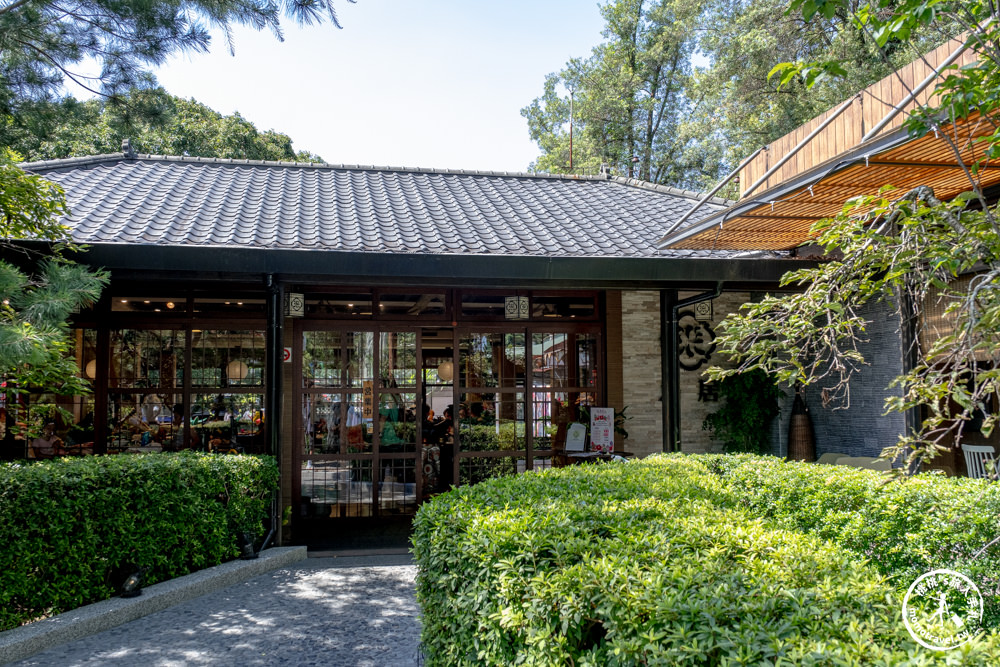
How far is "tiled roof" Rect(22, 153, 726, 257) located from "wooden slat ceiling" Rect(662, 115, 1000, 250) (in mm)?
684

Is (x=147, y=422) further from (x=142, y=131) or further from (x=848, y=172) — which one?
(x=848, y=172)

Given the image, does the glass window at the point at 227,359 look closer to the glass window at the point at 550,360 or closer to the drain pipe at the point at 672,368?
the glass window at the point at 550,360

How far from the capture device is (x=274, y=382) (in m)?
7.11

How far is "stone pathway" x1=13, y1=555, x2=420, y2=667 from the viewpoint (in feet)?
14.8

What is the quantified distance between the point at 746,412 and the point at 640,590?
769 centimetres

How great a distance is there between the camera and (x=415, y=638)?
4.93 metres

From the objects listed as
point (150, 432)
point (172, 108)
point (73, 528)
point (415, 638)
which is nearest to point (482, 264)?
point (172, 108)

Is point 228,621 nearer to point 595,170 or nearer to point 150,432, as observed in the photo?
point 150,432

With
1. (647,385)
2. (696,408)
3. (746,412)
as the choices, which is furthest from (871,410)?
(647,385)

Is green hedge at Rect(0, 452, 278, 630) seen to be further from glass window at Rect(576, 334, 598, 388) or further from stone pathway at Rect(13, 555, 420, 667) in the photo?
glass window at Rect(576, 334, 598, 388)

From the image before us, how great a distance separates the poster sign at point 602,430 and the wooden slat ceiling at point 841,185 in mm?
2310

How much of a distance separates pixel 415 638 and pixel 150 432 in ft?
16.8

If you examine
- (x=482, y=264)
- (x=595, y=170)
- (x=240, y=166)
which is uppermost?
(x=595, y=170)

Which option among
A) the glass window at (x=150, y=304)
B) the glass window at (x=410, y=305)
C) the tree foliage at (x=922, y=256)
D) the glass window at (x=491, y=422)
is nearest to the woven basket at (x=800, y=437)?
the glass window at (x=491, y=422)
